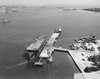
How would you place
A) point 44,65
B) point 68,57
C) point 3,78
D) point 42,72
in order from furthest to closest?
1. point 68,57
2. point 44,65
3. point 42,72
4. point 3,78

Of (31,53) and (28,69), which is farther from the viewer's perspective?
(31,53)

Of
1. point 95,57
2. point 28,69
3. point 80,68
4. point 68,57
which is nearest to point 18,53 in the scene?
point 28,69

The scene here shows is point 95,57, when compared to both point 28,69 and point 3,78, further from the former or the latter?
point 3,78

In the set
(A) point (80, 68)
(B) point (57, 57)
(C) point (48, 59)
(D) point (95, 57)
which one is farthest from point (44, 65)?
(D) point (95, 57)

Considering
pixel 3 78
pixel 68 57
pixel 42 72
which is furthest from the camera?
pixel 68 57

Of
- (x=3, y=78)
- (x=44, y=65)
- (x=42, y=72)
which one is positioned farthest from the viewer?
(x=44, y=65)

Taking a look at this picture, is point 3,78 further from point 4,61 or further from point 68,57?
point 68,57

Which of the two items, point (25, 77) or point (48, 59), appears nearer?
point (25, 77)
